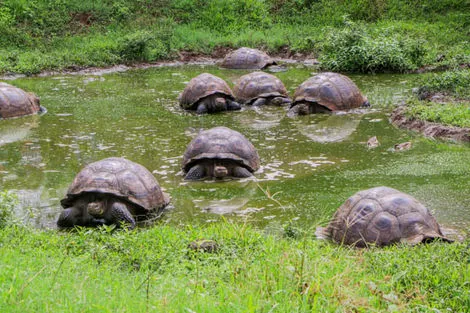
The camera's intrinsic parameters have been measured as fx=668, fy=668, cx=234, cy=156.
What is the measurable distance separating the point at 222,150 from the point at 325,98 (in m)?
4.50

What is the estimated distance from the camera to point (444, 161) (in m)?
8.82

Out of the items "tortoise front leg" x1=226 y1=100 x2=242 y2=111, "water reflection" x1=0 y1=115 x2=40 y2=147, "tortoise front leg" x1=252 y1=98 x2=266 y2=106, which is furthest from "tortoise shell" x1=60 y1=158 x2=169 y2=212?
"tortoise front leg" x1=252 y1=98 x2=266 y2=106

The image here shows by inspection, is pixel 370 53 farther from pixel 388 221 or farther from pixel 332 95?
pixel 388 221

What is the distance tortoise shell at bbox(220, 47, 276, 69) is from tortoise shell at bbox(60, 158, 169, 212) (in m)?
11.9

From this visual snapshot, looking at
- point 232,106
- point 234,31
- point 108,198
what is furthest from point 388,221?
point 234,31

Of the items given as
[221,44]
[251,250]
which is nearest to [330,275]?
[251,250]

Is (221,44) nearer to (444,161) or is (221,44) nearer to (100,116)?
(100,116)

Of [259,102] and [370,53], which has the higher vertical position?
[370,53]

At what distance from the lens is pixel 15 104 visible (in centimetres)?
1249

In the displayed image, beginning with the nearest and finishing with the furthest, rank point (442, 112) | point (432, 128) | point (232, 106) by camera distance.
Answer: point (432, 128), point (442, 112), point (232, 106)

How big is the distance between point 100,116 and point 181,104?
1766mm

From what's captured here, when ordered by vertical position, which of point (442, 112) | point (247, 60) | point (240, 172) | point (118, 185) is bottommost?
point (247, 60)

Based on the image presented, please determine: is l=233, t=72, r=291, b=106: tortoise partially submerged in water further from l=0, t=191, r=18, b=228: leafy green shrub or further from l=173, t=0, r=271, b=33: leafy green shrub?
l=173, t=0, r=271, b=33: leafy green shrub

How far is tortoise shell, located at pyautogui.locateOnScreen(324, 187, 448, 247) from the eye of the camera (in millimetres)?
5949
